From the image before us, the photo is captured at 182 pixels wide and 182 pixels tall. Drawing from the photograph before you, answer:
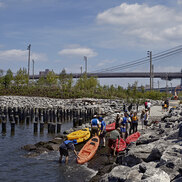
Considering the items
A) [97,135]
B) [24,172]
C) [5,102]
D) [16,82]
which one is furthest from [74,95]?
[24,172]

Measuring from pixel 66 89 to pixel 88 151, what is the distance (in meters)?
44.7

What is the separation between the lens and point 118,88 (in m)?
74.1

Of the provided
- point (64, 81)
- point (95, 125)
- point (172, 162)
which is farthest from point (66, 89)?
point (172, 162)

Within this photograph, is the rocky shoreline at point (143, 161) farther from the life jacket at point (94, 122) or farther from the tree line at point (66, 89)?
the tree line at point (66, 89)

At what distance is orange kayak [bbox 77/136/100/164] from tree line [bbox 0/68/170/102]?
2837cm

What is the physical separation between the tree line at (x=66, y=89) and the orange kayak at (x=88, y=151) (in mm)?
28368

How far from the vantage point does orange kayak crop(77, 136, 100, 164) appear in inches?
610

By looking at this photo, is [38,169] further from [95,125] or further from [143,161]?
[143,161]

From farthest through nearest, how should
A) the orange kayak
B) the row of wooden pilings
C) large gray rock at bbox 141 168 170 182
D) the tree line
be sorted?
the tree line → the row of wooden pilings → the orange kayak → large gray rock at bbox 141 168 170 182

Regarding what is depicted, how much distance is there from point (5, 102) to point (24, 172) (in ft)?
108

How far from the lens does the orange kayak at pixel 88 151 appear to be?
1548 cm

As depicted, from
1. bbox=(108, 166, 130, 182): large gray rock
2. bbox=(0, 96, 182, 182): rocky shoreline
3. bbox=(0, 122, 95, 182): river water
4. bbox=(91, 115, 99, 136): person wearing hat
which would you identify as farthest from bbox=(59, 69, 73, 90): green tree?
bbox=(108, 166, 130, 182): large gray rock

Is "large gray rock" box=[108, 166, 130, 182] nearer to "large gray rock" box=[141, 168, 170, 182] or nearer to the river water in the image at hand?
"large gray rock" box=[141, 168, 170, 182]

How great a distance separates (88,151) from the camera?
16625mm
